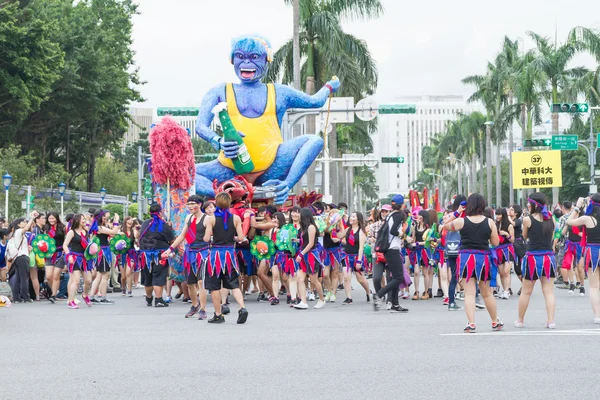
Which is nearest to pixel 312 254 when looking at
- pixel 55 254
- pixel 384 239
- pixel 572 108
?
pixel 384 239

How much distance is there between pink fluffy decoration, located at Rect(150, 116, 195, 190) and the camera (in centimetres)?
1852

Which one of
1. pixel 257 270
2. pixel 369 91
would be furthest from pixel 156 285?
pixel 369 91

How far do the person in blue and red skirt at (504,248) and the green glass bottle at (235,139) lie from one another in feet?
22.4

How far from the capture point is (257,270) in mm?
17203

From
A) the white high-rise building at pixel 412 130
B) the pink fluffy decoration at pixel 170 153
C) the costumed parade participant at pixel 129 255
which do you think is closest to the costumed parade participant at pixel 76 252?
the costumed parade participant at pixel 129 255

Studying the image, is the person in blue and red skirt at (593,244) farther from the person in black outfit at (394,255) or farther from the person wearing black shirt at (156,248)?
the person wearing black shirt at (156,248)

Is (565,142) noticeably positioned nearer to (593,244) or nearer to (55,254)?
(55,254)

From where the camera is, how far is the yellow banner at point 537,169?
31594 millimetres

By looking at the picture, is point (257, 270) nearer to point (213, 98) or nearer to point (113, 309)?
point (113, 309)

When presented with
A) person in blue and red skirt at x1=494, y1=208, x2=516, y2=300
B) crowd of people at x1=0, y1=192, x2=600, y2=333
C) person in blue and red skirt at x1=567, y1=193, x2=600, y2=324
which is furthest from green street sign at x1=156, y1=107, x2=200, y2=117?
person in blue and red skirt at x1=567, y1=193, x2=600, y2=324

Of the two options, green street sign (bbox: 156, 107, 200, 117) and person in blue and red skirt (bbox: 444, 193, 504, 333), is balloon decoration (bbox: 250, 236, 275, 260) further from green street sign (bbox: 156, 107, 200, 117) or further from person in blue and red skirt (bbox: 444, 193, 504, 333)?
green street sign (bbox: 156, 107, 200, 117)

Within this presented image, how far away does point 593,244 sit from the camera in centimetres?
1228

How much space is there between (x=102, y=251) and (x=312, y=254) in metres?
4.25

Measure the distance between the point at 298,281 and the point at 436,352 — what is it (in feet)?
20.9
